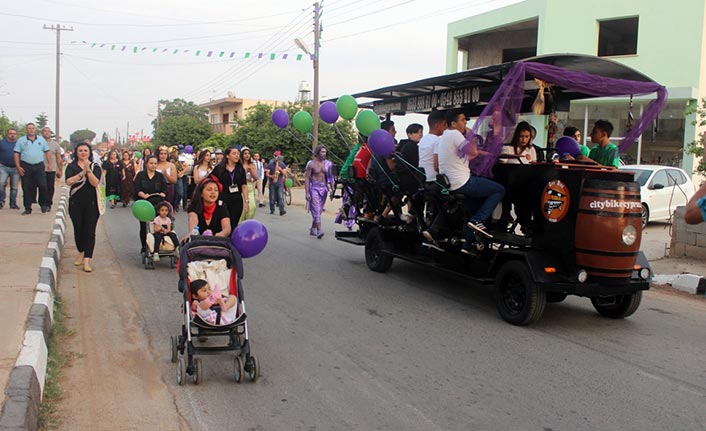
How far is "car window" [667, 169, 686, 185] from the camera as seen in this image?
15.3m

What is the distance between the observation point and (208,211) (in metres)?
6.47

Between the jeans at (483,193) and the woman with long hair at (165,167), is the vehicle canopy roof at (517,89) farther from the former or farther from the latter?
the woman with long hair at (165,167)

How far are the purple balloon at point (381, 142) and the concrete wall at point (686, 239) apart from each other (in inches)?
204

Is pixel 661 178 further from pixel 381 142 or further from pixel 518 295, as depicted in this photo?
pixel 518 295

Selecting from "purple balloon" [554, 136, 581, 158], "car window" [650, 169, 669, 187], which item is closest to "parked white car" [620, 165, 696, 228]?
"car window" [650, 169, 669, 187]

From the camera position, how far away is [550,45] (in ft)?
75.1

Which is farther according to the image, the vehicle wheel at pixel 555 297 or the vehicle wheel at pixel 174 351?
the vehicle wheel at pixel 555 297

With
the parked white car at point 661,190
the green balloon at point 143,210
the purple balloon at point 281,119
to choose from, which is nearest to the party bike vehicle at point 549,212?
the purple balloon at point 281,119

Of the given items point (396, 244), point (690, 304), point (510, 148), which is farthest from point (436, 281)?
point (690, 304)

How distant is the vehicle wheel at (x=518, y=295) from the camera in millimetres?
6336

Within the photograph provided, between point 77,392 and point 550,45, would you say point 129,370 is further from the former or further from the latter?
point 550,45

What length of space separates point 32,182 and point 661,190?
14532 mm

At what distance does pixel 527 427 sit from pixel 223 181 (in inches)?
207

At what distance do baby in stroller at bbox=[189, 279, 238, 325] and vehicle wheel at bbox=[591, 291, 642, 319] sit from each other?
13.5 feet
